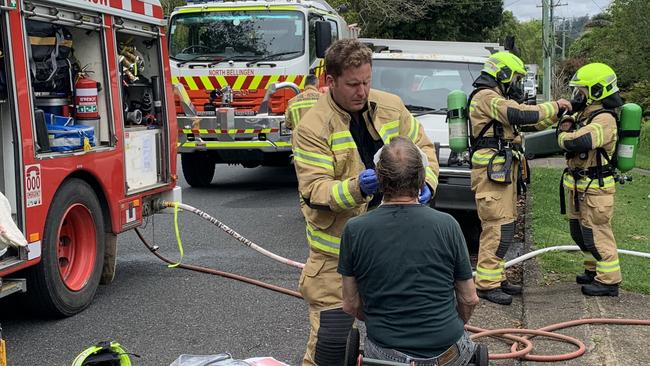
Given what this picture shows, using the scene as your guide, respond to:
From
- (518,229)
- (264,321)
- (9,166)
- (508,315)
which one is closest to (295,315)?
(264,321)

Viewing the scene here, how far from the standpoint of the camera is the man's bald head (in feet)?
9.57

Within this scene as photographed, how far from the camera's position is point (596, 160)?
5895 millimetres

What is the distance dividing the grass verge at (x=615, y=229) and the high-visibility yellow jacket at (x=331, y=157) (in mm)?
3436

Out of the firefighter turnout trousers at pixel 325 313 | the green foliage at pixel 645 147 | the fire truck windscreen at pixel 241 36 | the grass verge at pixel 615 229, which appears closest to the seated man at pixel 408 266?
the firefighter turnout trousers at pixel 325 313

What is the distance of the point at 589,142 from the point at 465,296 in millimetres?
3087

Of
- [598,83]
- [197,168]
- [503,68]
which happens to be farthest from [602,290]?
[197,168]

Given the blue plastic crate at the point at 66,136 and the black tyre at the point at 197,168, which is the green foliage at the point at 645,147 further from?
the blue plastic crate at the point at 66,136

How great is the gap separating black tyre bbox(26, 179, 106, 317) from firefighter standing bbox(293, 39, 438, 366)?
2.51 metres

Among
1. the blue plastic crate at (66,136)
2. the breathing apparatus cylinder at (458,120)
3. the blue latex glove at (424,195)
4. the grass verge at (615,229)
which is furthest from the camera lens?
the grass verge at (615,229)

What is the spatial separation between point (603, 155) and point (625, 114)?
34cm

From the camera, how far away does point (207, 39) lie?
11875 mm

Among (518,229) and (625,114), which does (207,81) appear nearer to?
(518,229)

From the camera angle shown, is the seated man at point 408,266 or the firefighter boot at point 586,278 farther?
the firefighter boot at point 586,278

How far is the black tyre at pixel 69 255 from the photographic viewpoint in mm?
5434
